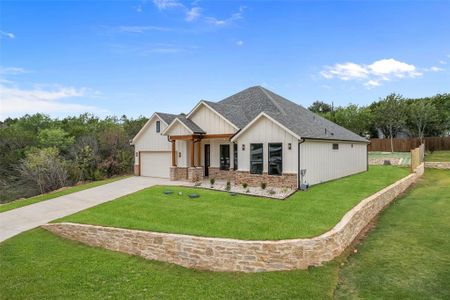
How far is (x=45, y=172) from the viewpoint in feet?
72.8

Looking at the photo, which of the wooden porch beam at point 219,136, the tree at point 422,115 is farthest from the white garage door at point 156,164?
the tree at point 422,115

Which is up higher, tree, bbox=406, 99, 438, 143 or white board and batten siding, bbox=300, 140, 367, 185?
tree, bbox=406, 99, 438, 143

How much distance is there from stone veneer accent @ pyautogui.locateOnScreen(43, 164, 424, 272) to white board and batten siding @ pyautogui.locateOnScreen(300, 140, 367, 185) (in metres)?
5.64

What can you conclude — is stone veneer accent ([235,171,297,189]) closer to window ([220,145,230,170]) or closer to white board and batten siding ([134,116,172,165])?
window ([220,145,230,170])

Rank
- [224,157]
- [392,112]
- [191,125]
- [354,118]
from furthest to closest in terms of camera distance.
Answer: [354,118]
[392,112]
[224,157]
[191,125]

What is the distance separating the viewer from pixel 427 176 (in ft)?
79.8

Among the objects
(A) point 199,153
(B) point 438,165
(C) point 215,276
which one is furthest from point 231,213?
(B) point 438,165

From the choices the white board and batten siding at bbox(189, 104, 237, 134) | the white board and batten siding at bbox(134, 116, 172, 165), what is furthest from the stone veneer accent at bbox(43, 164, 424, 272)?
the white board and batten siding at bbox(134, 116, 172, 165)

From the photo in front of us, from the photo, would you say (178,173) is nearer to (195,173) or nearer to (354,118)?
(195,173)

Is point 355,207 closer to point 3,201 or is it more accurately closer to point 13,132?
point 3,201

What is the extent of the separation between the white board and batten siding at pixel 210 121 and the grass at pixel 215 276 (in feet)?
35.8

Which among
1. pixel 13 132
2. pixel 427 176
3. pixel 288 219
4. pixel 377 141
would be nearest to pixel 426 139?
pixel 377 141

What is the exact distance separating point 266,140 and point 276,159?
117 centimetres

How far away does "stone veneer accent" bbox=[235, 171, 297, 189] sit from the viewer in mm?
15844
